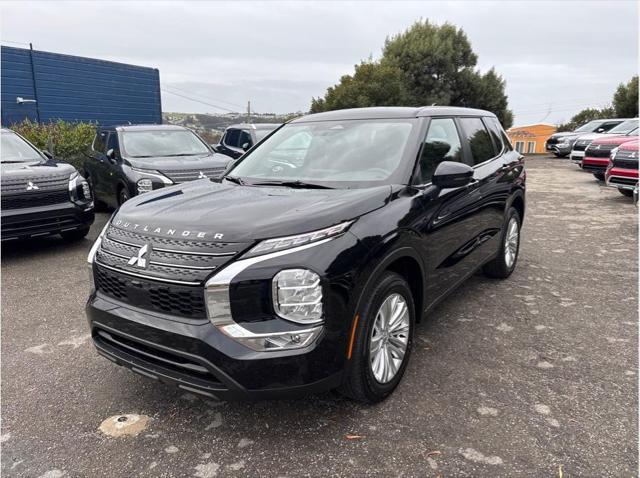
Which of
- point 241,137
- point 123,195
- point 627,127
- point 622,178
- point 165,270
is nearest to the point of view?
point 165,270

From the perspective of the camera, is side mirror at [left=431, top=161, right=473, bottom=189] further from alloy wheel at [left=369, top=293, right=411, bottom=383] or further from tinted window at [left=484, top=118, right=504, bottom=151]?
tinted window at [left=484, top=118, right=504, bottom=151]

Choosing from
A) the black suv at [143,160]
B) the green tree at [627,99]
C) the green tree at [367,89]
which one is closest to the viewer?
the black suv at [143,160]

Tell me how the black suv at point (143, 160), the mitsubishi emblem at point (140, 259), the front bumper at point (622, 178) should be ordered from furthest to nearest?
the front bumper at point (622, 178) < the black suv at point (143, 160) < the mitsubishi emblem at point (140, 259)

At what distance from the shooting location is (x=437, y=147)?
12.1 feet

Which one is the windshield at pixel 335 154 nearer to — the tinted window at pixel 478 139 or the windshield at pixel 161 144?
the tinted window at pixel 478 139

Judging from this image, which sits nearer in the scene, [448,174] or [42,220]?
[448,174]

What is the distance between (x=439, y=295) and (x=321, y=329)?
1.52 metres

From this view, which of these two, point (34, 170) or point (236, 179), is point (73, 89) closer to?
point (34, 170)

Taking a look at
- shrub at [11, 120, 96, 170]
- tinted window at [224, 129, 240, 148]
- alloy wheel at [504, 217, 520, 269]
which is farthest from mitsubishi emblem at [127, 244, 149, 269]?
shrub at [11, 120, 96, 170]

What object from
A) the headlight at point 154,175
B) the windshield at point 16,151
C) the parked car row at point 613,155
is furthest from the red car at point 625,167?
the windshield at point 16,151

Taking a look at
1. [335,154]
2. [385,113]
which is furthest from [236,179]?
[385,113]

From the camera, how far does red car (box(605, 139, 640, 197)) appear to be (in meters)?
9.57

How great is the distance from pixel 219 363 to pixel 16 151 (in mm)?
6221

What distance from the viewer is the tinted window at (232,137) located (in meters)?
11.6
